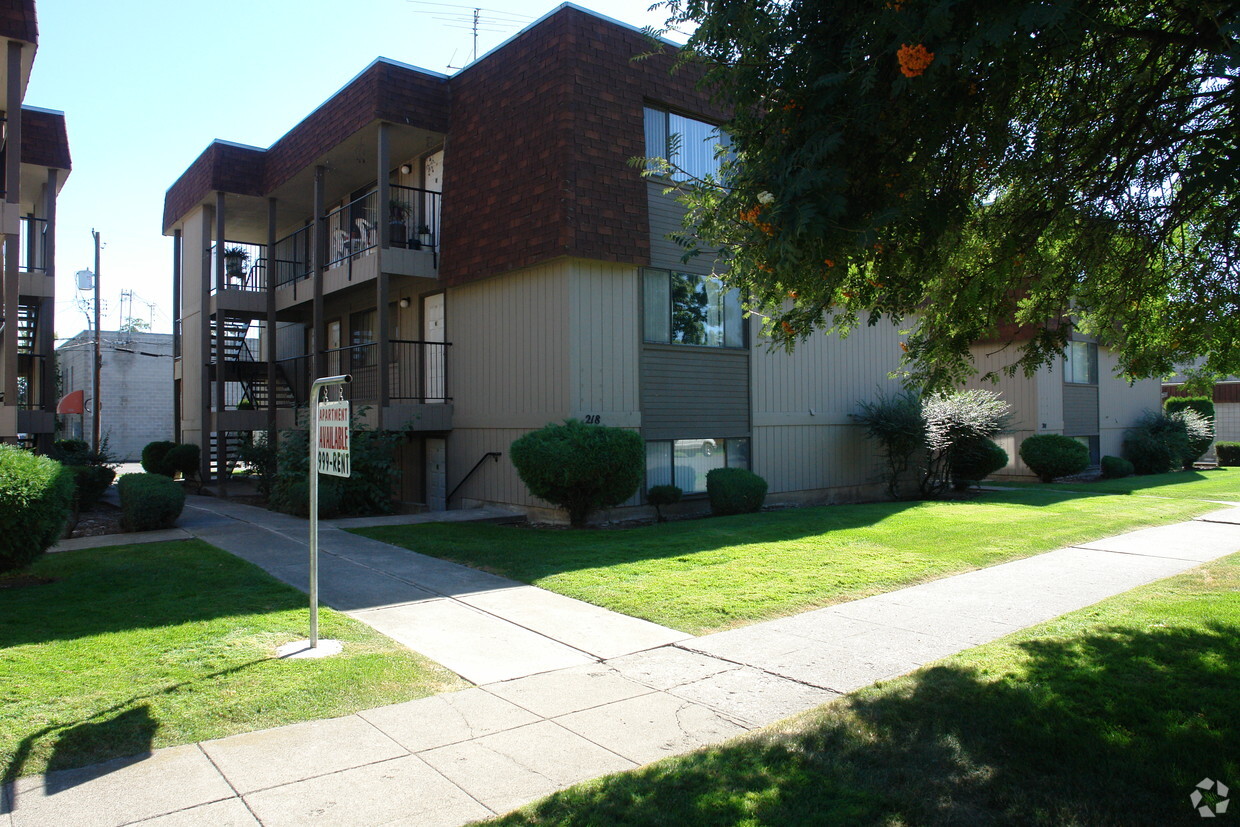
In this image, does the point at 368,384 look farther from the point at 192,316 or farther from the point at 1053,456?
the point at 1053,456

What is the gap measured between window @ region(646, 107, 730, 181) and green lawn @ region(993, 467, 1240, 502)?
11.5m

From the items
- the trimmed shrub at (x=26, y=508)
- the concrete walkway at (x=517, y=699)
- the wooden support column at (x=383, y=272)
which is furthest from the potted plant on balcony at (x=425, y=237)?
the trimmed shrub at (x=26, y=508)

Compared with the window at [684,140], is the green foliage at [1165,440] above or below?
below

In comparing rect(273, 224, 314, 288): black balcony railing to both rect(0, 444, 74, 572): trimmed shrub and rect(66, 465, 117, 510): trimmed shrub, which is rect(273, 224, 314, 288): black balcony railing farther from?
rect(0, 444, 74, 572): trimmed shrub

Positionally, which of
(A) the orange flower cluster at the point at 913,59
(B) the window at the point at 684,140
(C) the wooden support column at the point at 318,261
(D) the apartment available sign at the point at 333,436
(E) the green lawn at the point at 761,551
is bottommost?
(E) the green lawn at the point at 761,551

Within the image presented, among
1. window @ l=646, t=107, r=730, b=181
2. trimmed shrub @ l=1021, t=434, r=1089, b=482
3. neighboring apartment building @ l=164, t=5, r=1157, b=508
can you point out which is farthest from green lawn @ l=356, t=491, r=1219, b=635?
trimmed shrub @ l=1021, t=434, r=1089, b=482

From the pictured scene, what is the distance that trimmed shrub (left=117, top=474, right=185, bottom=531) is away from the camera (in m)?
11.8

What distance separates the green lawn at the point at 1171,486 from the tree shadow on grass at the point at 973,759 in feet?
47.3

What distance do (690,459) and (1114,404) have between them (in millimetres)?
18508

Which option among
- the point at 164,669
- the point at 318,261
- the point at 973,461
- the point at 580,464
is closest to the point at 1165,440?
the point at 973,461

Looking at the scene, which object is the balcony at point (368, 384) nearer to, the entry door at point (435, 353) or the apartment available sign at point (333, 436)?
the entry door at point (435, 353)

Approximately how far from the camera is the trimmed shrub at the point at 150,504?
11.8 meters

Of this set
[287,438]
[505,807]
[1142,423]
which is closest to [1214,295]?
[505,807]

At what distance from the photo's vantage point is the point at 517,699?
17.3 feet
